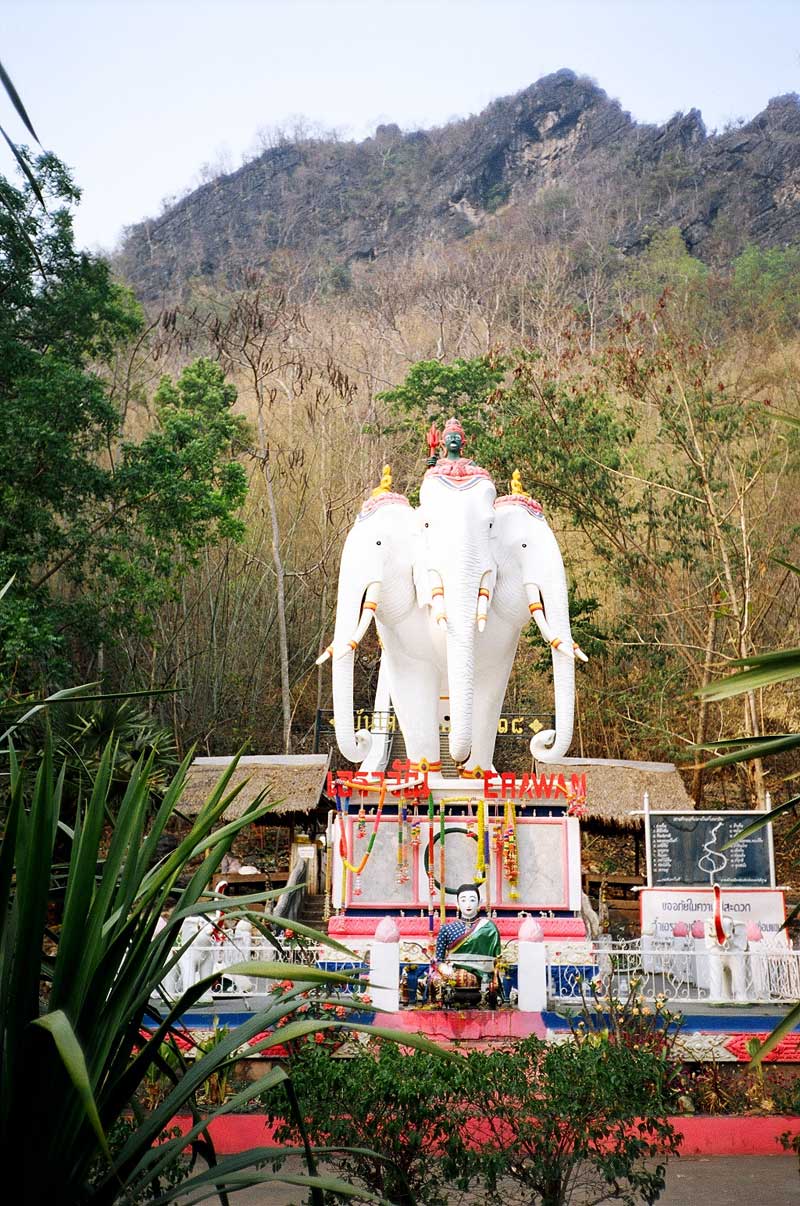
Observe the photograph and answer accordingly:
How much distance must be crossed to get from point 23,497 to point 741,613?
10295 mm

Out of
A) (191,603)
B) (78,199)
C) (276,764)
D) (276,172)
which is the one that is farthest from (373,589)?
(276,172)

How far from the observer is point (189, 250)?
64.0 m

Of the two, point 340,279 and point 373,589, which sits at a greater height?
point 340,279

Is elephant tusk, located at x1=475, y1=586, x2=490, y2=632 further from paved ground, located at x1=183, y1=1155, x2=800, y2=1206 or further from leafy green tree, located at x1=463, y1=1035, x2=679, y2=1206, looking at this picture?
leafy green tree, located at x1=463, y1=1035, x2=679, y2=1206

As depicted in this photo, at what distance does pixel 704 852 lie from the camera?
12883 millimetres

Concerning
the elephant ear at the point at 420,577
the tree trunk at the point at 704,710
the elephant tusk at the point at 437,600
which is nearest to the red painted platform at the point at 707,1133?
the elephant tusk at the point at 437,600

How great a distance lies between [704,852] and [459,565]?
12.6 ft

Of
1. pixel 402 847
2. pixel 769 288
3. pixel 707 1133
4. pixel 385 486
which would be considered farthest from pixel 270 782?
pixel 769 288

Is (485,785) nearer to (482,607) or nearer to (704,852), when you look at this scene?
(482,607)

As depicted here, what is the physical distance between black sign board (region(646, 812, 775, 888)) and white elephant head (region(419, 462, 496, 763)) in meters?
2.31

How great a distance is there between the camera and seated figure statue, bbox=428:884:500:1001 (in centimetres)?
988

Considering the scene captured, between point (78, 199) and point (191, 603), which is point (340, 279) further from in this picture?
point (78, 199)

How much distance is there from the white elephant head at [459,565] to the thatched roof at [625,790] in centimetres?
365

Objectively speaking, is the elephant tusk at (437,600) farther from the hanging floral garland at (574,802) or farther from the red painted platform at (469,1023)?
the red painted platform at (469,1023)
